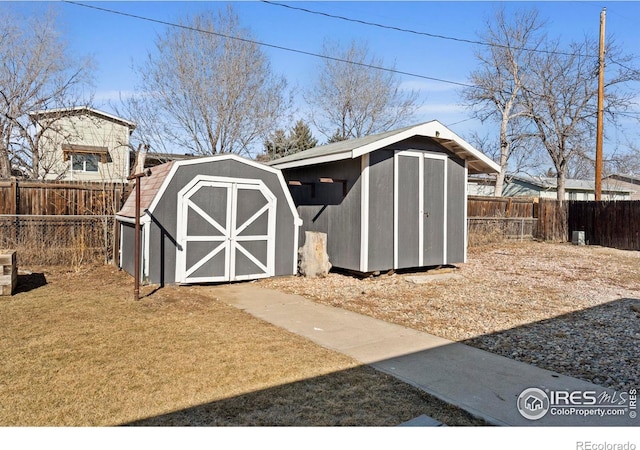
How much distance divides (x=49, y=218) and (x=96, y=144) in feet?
32.4

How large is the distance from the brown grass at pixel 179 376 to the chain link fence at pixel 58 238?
375 cm

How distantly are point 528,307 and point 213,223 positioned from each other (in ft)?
17.7

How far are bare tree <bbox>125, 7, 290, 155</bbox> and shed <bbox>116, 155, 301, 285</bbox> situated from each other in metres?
8.94

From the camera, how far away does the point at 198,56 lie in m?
17.0

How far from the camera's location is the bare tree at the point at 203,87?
664 inches

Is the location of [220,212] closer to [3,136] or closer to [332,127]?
[3,136]

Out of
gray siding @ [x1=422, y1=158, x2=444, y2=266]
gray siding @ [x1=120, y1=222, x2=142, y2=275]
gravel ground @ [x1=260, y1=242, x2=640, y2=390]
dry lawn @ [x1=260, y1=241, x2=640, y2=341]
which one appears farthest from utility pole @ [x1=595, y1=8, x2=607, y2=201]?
gray siding @ [x1=120, y1=222, x2=142, y2=275]

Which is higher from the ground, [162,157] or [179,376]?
[162,157]

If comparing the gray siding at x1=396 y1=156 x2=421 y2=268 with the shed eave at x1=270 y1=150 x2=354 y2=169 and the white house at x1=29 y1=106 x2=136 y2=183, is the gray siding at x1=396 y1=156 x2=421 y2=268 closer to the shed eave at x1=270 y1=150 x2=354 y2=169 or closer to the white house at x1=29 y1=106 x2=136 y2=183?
the shed eave at x1=270 y1=150 x2=354 y2=169

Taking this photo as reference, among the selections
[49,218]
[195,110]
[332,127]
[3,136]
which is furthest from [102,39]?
[332,127]

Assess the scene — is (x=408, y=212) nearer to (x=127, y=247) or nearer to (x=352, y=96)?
(x=127, y=247)

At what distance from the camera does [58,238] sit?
9.28 meters

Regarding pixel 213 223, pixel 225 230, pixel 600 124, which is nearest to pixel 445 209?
pixel 225 230

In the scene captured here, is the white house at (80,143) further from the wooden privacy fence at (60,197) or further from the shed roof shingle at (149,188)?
the shed roof shingle at (149,188)
